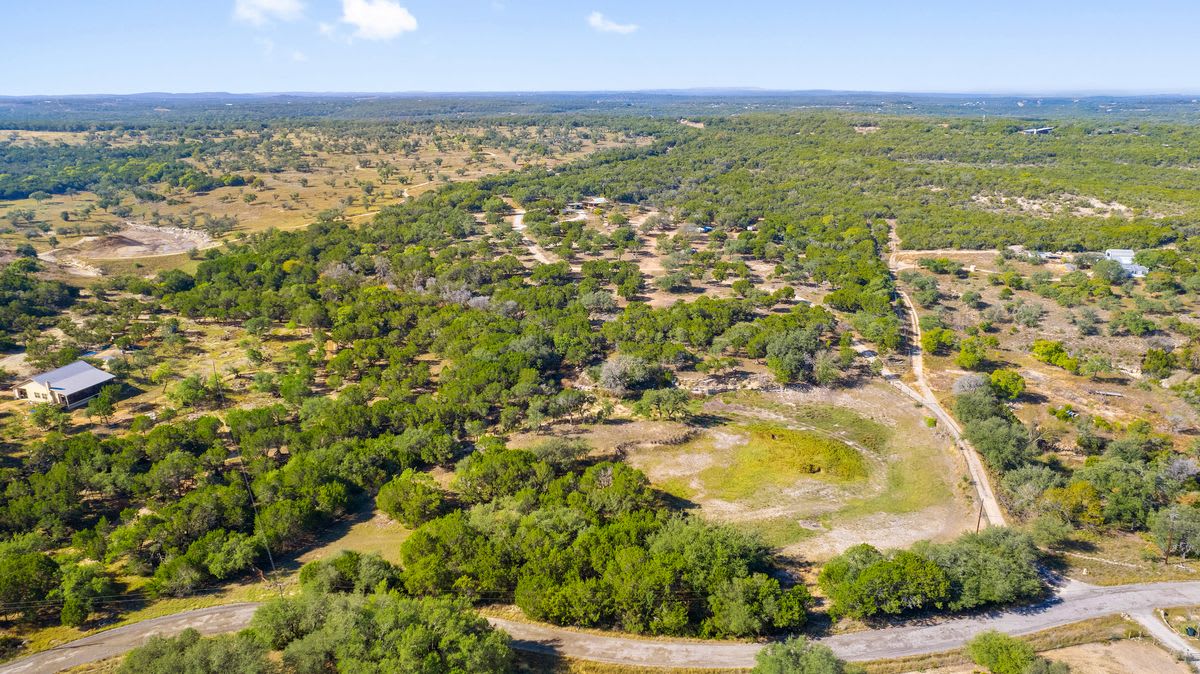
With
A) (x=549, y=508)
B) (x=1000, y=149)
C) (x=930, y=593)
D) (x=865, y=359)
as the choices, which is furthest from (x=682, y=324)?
(x=1000, y=149)

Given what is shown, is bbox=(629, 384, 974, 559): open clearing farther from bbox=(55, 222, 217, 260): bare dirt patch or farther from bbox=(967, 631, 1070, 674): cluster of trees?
bbox=(55, 222, 217, 260): bare dirt patch

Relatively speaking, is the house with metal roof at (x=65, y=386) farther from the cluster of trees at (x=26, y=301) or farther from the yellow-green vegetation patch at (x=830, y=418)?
the yellow-green vegetation patch at (x=830, y=418)

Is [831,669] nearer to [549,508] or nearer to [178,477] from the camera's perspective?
[549,508]

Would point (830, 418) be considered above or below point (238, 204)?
below

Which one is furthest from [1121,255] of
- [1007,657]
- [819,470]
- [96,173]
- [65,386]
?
[96,173]

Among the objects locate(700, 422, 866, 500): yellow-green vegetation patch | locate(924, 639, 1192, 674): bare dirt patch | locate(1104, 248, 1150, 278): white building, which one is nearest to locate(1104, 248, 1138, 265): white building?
locate(1104, 248, 1150, 278): white building

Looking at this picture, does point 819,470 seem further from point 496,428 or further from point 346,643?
point 346,643
